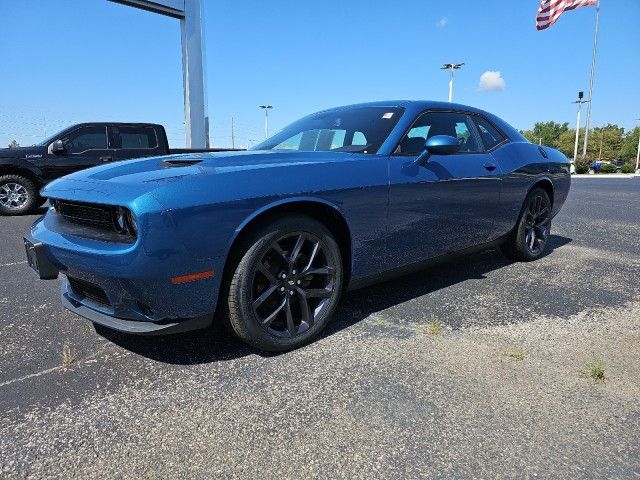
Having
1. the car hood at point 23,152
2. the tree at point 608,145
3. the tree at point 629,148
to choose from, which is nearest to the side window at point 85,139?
the car hood at point 23,152

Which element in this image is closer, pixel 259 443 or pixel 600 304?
pixel 259 443

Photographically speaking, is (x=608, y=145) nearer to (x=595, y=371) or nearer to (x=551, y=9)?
(x=551, y=9)

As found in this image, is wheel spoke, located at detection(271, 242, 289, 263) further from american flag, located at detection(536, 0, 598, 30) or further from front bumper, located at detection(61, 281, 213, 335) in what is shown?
american flag, located at detection(536, 0, 598, 30)

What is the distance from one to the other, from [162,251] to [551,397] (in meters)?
1.80

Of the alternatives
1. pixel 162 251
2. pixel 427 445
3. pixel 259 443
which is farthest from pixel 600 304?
pixel 162 251

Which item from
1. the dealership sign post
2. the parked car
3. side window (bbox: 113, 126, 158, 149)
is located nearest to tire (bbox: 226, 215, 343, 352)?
side window (bbox: 113, 126, 158, 149)

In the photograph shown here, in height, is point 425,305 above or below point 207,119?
below

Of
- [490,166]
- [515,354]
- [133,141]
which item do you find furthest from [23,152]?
[515,354]

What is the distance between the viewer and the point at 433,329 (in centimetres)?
274

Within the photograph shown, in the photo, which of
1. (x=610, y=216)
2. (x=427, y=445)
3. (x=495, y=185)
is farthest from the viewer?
(x=610, y=216)

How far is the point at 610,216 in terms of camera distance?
7.90m

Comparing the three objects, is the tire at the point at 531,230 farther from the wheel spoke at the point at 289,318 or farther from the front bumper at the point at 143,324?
the front bumper at the point at 143,324

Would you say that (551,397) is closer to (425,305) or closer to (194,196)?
(425,305)

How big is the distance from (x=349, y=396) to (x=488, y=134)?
288 cm
